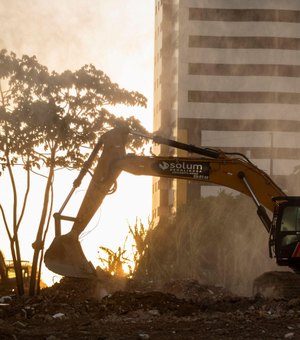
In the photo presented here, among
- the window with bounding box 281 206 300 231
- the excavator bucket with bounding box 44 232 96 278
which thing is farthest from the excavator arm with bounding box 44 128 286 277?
the window with bounding box 281 206 300 231

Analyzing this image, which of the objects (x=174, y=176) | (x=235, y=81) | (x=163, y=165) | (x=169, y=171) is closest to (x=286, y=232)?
(x=174, y=176)

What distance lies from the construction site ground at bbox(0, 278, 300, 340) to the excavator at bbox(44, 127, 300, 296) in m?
1.36

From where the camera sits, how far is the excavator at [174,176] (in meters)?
24.9

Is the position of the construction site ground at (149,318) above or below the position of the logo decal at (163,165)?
below

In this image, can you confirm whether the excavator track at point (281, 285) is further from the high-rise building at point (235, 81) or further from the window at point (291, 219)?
the high-rise building at point (235, 81)

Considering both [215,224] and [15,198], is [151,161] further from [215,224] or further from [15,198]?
[215,224]

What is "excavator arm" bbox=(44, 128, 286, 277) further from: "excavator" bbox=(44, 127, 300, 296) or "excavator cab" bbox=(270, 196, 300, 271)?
"excavator cab" bbox=(270, 196, 300, 271)

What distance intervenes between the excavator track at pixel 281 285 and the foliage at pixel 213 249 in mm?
11220

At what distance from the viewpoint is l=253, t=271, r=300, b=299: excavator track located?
28125 mm

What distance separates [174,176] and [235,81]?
92363 millimetres

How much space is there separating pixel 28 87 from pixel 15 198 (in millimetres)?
4360

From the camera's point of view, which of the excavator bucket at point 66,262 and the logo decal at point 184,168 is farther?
the logo decal at point 184,168

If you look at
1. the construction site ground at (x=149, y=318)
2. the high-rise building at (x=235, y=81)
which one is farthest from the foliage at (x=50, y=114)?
the high-rise building at (x=235, y=81)

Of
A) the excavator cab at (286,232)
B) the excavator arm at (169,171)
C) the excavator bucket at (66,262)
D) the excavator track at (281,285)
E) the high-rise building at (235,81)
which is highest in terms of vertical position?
the high-rise building at (235,81)
